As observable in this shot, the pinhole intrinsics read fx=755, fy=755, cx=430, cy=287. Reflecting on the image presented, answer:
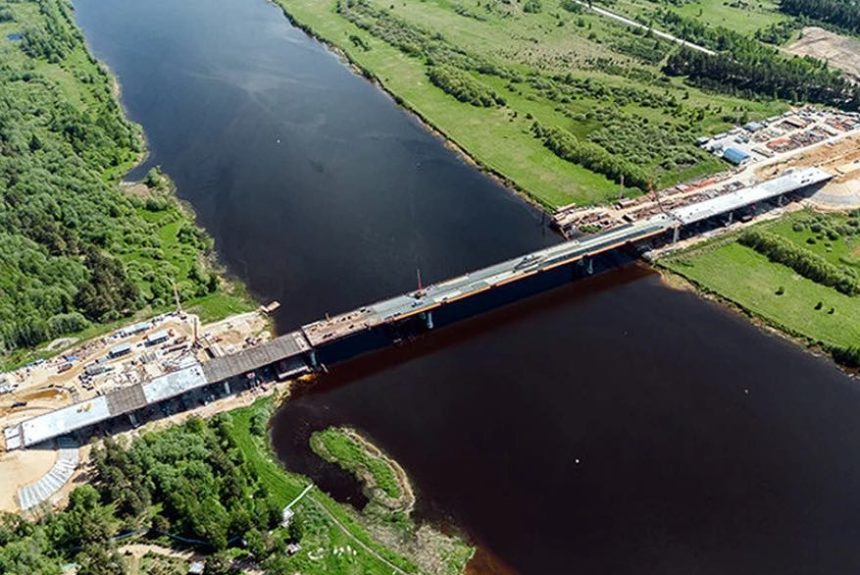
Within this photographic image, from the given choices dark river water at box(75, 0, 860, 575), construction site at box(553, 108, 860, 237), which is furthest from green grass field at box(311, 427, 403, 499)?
construction site at box(553, 108, 860, 237)

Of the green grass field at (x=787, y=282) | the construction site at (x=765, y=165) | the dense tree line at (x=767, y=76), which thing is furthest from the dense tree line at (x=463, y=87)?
the green grass field at (x=787, y=282)

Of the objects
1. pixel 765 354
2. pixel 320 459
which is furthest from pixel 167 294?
pixel 765 354

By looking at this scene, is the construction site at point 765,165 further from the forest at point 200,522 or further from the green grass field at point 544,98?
the forest at point 200,522

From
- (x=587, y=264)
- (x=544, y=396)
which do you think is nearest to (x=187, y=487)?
(x=544, y=396)

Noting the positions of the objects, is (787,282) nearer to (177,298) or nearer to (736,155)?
(736,155)

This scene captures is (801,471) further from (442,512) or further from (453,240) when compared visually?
(453,240)

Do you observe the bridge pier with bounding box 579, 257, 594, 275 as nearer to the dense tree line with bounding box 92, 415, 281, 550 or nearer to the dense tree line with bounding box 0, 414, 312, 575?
the dense tree line with bounding box 0, 414, 312, 575

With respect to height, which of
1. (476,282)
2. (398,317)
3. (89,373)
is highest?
(476,282)
